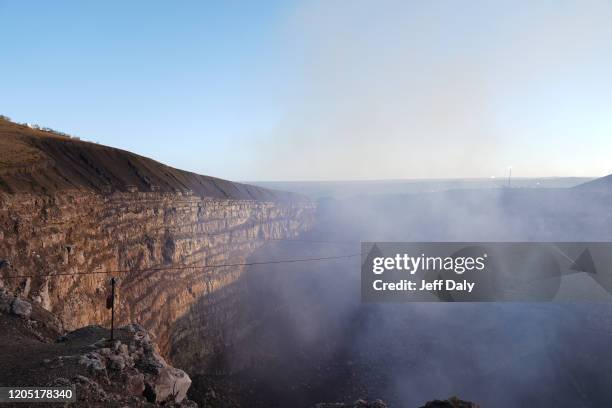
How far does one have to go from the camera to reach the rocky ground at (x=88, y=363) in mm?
9562

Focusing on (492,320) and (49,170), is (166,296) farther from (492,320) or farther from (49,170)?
(492,320)

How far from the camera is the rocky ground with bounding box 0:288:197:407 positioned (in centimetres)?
956

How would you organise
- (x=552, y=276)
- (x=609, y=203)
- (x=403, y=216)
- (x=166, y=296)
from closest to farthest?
(x=166, y=296) → (x=552, y=276) → (x=609, y=203) → (x=403, y=216)

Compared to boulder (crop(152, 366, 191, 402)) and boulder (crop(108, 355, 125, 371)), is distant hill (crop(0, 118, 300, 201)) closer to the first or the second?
boulder (crop(108, 355, 125, 371))

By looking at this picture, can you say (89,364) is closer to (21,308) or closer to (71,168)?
(21,308)

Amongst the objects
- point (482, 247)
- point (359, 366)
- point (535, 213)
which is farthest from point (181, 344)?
point (535, 213)

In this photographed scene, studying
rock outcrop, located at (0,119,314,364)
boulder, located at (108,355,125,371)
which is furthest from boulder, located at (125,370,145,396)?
rock outcrop, located at (0,119,314,364)

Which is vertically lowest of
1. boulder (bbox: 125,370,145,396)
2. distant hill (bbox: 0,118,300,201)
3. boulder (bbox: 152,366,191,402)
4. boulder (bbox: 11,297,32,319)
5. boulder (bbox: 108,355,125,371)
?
boulder (bbox: 152,366,191,402)

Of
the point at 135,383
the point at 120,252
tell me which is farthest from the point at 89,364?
the point at 120,252

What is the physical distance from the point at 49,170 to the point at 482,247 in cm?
4399

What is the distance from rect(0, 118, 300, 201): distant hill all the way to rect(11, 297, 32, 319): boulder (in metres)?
7.16

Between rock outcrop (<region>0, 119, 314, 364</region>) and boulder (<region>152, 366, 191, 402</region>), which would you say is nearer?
boulder (<region>152, 366, 191, 402</region>)

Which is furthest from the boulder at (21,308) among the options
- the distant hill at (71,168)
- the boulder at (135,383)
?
the distant hill at (71,168)

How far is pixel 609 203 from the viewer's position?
1890 inches
